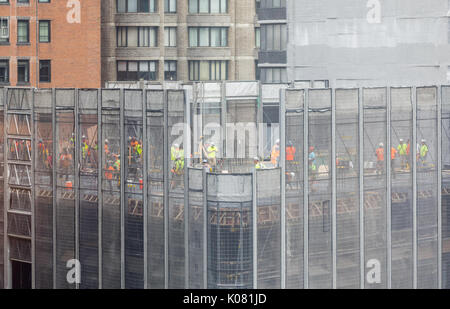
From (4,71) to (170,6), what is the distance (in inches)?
703

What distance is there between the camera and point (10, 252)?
57.3m

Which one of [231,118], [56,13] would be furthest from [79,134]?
[56,13]

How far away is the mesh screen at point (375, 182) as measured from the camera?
4969 cm

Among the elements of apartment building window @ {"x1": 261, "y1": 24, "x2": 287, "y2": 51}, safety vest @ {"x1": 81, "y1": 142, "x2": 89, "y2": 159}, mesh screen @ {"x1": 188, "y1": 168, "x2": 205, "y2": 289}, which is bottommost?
mesh screen @ {"x1": 188, "y1": 168, "x2": 205, "y2": 289}

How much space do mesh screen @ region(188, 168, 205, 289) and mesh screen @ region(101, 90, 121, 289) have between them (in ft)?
16.0

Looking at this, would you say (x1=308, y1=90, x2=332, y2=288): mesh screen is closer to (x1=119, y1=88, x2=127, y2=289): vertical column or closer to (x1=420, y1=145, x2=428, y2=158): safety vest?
(x1=420, y1=145, x2=428, y2=158): safety vest

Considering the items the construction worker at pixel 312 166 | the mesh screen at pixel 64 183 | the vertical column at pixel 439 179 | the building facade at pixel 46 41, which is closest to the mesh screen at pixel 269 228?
the construction worker at pixel 312 166

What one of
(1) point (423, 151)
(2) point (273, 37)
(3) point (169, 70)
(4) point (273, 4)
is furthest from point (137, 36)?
(1) point (423, 151)

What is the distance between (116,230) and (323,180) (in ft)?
36.3

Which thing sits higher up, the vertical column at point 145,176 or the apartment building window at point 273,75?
the apartment building window at point 273,75

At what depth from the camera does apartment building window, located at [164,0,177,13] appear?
96.5m

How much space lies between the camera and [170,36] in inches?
3829

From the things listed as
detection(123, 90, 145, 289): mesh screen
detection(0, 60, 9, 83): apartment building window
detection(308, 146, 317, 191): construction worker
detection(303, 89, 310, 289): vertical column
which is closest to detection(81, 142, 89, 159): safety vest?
detection(123, 90, 145, 289): mesh screen

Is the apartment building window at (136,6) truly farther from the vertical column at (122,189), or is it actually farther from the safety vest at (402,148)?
the safety vest at (402,148)
